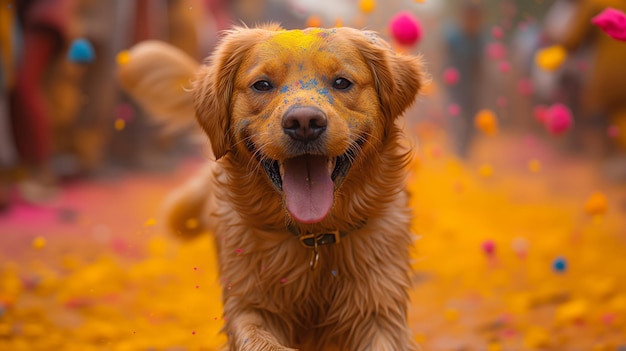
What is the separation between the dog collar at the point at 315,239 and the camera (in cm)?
296

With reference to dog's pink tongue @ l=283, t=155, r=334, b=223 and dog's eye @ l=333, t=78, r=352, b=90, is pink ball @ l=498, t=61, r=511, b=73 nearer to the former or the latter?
dog's eye @ l=333, t=78, r=352, b=90

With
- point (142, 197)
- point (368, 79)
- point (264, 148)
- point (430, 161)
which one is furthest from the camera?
point (430, 161)

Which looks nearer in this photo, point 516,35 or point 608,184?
point 608,184

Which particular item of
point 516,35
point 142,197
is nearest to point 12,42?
point 142,197

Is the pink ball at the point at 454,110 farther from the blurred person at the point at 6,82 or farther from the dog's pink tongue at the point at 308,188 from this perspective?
the dog's pink tongue at the point at 308,188

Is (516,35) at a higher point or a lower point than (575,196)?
higher

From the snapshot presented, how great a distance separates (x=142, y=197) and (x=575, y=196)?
15.4ft

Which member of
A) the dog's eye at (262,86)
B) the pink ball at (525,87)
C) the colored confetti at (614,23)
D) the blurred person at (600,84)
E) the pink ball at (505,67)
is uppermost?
the pink ball at (505,67)

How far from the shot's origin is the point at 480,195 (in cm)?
820

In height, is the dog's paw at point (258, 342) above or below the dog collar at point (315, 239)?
below

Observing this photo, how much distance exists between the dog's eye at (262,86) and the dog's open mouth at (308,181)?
0.93ft

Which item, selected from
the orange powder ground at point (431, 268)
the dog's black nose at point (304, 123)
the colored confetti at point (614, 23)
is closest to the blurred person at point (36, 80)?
the orange powder ground at point (431, 268)

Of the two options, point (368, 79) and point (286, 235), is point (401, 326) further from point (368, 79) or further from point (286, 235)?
point (368, 79)

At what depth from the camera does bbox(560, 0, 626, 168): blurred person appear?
6.78 metres
